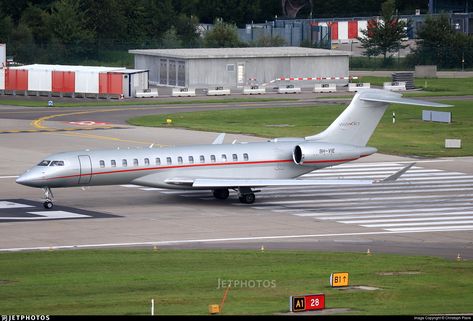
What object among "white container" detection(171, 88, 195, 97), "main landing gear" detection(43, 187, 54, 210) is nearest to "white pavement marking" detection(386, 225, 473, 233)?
"main landing gear" detection(43, 187, 54, 210)

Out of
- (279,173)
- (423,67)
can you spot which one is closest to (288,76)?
(423,67)

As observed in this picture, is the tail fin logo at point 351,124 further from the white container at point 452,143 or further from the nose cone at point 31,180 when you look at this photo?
the white container at point 452,143

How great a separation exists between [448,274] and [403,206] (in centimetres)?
1490

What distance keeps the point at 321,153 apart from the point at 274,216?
4.90 m

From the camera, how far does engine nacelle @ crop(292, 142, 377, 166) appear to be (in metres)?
48.9

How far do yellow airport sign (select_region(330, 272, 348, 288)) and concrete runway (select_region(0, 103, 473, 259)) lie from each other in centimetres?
748

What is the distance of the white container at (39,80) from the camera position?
323ft

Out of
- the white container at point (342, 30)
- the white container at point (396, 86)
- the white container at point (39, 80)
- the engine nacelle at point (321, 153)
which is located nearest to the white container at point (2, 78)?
the white container at point (39, 80)

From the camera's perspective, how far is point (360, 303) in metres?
28.6

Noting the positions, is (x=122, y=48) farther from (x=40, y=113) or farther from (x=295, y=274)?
(x=295, y=274)

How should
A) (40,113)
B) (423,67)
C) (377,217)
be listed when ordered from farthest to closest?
(423,67) → (40,113) → (377,217)

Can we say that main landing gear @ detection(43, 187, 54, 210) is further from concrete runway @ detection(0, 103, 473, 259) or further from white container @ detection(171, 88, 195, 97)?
white container @ detection(171, 88, 195, 97)

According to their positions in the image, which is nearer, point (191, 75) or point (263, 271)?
point (263, 271)

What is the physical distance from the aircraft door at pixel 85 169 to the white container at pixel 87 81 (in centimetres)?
5091
